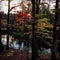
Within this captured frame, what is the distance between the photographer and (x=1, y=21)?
16.0 meters

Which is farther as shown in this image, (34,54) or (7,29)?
(7,29)

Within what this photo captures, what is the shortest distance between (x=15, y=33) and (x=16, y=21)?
112cm

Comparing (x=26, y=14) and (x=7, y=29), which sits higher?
(x=26, y=14)

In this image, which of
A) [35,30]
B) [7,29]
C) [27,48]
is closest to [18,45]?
[27,48]

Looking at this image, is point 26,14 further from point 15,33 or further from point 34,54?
point 34,54

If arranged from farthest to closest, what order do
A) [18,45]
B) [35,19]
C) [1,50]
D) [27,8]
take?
[18,45] → [1,50] → [27,8] → [35,19]

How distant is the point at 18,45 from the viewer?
19.1m

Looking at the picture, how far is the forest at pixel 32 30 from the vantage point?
12.8 m

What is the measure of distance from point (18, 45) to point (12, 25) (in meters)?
4.08

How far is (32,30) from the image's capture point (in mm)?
13453

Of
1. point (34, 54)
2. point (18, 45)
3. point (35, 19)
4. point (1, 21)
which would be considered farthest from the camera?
point (18, 45)

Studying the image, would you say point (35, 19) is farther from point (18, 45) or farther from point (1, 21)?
point (18, 45)

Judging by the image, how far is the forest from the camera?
12.8 m

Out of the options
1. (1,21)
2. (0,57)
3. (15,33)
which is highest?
(1,21)
